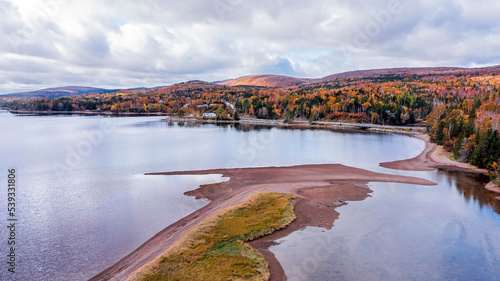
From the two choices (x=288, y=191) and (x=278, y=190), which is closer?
(x=288, y=191)

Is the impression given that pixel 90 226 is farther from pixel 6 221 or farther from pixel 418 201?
pixel 418 201

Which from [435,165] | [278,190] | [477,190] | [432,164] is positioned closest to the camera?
[278,190]

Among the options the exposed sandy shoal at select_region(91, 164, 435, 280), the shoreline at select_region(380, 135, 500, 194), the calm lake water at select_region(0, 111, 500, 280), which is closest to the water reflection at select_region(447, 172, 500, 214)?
the calm lake water at select_region(0, 111, 500, 280)

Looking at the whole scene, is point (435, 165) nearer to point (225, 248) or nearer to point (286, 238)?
point (286, 238)

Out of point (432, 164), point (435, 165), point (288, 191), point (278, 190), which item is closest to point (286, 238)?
point (288, 191)

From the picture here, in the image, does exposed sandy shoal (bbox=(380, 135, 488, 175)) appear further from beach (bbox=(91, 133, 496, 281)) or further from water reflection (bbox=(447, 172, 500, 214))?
water reflection (bbox=(447, 172, 500, 214))
